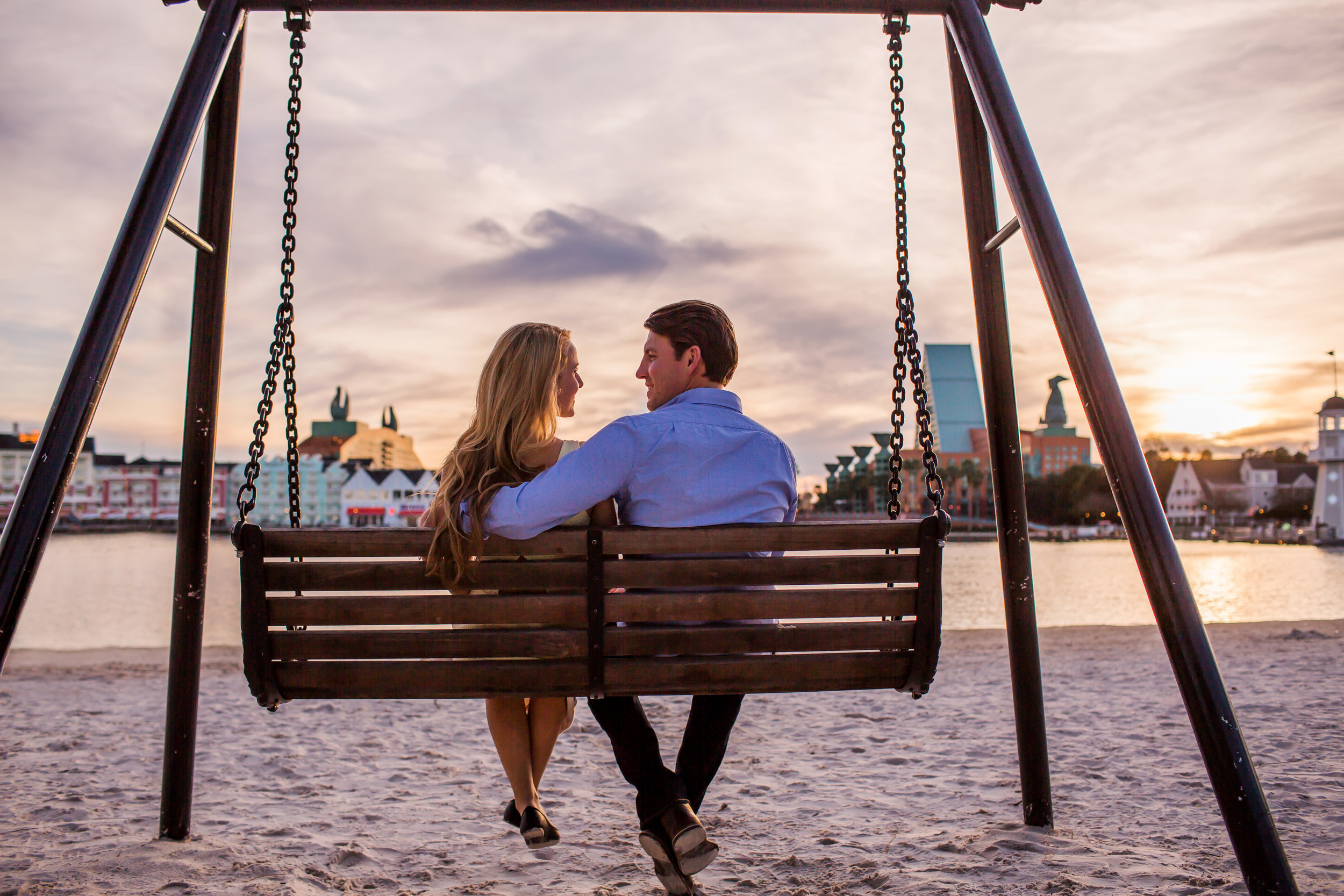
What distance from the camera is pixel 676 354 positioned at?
106 inches

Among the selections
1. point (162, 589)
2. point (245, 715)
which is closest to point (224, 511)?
point (162, 589)

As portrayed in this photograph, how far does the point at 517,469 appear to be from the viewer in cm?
279

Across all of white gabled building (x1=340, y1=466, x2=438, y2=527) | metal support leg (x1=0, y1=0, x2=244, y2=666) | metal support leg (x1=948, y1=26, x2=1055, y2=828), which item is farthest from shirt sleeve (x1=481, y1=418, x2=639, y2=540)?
white gabled building (x1=340, y1=466, x2=438, y2=527)

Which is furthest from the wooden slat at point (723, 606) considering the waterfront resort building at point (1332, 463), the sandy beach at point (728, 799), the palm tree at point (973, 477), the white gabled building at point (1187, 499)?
the palm tree at point (973, 477)

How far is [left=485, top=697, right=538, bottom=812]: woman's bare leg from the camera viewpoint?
3082 millimetres

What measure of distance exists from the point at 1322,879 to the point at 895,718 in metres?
3.37

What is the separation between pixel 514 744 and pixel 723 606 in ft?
3.17

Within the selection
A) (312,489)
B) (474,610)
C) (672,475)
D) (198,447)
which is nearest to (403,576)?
(474,610)

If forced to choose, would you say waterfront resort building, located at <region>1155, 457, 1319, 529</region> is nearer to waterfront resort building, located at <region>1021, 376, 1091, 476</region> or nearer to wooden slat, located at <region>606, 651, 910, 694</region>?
waterfront resort building, located at <region>1021, 376, 1091, 476</region>

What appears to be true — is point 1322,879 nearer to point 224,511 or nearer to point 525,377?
point 525,377

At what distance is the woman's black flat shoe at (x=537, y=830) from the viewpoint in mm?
2988

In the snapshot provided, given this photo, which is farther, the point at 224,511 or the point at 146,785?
the point at 224,511

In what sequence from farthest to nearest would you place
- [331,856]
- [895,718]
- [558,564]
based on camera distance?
[895,718], [331,856], [558,564]

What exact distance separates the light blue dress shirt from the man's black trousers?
547mm
